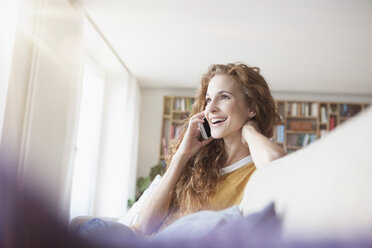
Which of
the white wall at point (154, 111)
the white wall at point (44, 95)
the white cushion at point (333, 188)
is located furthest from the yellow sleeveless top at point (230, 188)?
the white wall at point (154, 111)

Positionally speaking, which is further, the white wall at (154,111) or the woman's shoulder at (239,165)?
the white wall at (154,111)

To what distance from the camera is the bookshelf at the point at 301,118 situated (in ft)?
19.6

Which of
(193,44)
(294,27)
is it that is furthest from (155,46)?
(294,27)

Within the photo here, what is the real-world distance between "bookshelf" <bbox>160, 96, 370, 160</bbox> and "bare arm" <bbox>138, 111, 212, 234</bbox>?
14.9 ft

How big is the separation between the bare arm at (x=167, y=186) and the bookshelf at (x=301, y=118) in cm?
453

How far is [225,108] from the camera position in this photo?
1273mm

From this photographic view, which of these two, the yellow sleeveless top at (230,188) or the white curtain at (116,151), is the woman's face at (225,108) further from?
the white curtain at (116,151)

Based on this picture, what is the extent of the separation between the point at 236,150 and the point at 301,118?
17.3 ft

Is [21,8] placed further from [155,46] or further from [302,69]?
[302,69]

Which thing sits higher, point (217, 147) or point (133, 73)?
point (133, 73)

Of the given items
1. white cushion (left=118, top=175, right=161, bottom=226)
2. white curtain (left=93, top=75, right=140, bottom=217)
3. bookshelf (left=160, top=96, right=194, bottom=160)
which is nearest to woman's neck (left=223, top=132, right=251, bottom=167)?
white cushion (left=118, top=175, right=161, bottom=226)

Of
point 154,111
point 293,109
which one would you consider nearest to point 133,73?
point 154,111

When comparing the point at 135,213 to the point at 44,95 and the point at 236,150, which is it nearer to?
the point at 236,150

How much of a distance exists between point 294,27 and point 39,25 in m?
2.66
